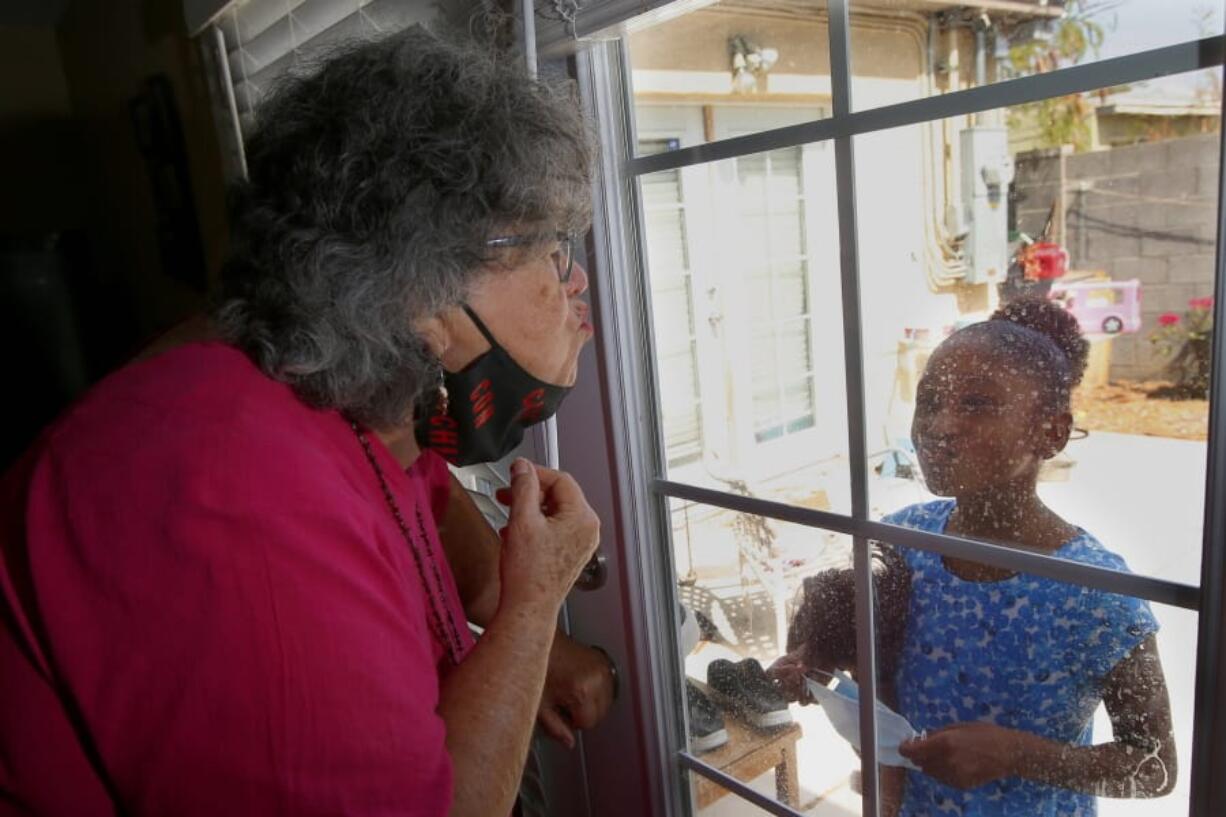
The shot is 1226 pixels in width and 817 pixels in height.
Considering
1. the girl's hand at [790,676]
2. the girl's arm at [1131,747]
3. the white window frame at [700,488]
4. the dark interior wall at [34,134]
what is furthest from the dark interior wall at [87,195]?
the girl's arm at [1131,747]

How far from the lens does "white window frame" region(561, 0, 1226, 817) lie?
643mm

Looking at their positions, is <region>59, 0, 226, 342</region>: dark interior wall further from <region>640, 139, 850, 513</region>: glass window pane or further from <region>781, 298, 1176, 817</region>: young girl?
<region>781, 298, 1176, 817</region>: young girl

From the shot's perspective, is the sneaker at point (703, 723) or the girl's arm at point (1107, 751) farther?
the sneaker at point (703, 723)

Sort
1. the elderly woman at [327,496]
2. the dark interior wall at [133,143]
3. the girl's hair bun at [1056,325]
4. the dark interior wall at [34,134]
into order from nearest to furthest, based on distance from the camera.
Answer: the elderly woman at [327,496] < the girl's hair bun at [1056,325] < the dark interior wall at [133,143] < the dark interior wall at [34,134]

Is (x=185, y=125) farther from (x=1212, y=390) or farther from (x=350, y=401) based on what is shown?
(x=1212, y=390)

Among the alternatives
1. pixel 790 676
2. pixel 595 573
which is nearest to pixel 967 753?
pixel 790 676

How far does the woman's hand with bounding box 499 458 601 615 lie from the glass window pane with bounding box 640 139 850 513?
239 millimetres

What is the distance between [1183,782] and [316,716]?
0.74 metres

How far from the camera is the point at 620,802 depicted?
1308 mm

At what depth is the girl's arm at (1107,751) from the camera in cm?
72

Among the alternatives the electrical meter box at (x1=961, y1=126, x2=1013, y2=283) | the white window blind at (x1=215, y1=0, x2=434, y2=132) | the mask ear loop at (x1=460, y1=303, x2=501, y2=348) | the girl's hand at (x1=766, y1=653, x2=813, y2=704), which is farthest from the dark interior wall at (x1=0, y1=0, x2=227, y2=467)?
the electrical meter box at (x1=961, y1=126, x2=1013, y2=283)

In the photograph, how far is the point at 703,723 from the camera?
122 cm

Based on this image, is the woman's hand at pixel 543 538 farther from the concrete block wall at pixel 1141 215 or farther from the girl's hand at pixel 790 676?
the concrete block wall at pixel 1141 215

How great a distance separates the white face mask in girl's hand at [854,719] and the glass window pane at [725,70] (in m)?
0.63
